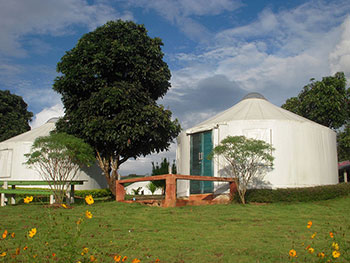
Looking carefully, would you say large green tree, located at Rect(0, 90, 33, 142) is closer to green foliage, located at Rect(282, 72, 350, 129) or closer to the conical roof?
the conical roof

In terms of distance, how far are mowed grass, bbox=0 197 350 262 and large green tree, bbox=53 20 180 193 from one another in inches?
169

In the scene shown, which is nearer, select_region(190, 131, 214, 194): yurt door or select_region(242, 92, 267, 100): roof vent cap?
select_region(190, 131, 214, 194): yurt door

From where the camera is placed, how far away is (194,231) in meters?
5.64

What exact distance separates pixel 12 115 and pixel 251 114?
734 inches

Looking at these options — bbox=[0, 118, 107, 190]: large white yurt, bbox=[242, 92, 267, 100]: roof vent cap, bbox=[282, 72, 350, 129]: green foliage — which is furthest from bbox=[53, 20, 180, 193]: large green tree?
bbox=[282, 72, 350, 129]: green foliage

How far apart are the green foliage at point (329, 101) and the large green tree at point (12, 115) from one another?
18.6 m

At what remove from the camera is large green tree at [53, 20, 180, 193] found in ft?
40.2

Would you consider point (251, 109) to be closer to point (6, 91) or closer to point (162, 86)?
point (162, 86)

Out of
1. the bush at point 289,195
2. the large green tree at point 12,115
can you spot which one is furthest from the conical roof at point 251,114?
the large green tree at point 12,115

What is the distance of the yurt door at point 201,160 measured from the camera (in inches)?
454

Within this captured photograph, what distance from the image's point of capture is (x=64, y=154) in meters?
10.2

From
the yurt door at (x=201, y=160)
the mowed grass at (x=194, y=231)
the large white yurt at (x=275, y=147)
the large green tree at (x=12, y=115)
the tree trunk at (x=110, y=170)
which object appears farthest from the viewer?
the large green tree at (x=12, y=115)

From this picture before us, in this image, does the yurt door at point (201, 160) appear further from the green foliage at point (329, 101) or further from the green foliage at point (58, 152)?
the green foliage at point (329, 101)

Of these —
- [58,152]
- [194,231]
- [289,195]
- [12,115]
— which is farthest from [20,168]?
[194,231]
